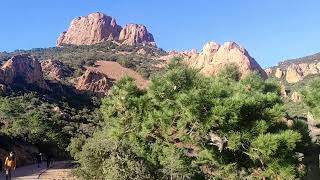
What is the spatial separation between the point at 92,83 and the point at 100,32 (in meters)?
63.1

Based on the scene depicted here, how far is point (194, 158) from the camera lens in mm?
23078

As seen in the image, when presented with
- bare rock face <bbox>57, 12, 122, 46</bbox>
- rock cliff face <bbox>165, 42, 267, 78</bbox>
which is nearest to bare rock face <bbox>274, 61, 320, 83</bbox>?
rock cliff face <bbox>165, 42, 267, 78</bbox>

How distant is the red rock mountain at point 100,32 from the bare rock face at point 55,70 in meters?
53.9

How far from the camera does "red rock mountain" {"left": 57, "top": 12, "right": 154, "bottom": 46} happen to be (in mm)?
158625

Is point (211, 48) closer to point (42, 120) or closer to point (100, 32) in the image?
point (42, 120)

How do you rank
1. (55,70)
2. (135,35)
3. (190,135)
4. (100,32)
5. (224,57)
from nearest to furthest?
1. (190,135)
2. (224,57)
3. (55,70)
4. (100,32)
5. (135,35)

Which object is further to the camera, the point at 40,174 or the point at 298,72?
the point at 298,72

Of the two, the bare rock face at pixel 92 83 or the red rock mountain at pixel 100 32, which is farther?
the red rock mountain at pixel 100 32

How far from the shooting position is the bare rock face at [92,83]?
3834 inches

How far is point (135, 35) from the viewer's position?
162875 millimetres

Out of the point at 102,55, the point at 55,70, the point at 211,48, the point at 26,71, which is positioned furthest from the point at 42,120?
the point at 102,55

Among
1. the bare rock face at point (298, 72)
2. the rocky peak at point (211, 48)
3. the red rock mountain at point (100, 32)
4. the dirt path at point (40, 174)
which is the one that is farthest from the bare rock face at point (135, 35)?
the dirt path at point (40, 174)

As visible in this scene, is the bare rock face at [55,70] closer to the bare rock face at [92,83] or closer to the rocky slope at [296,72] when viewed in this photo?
the bare rock face at [92,83]

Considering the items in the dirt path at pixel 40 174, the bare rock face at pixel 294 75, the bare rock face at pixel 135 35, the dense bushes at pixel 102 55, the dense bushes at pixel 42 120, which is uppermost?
the bare rock face at pixel 135 35
